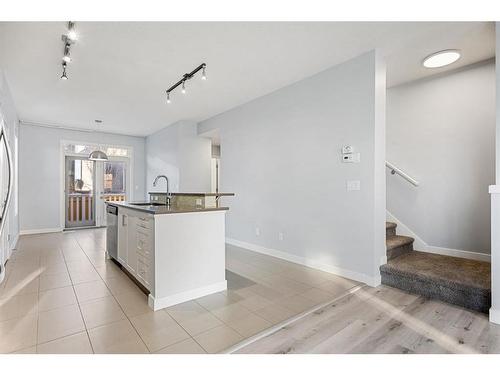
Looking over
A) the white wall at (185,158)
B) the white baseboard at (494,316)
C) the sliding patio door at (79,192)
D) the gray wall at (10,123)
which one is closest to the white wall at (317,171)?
the white baseboard at (494,316)

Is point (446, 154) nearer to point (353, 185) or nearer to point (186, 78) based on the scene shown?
point (353, 185)

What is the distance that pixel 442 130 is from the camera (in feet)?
11.6

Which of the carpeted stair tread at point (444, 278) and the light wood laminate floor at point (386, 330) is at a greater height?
the carpeted stair tread at point (444, 278)

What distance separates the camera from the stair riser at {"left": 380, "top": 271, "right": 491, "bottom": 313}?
7.55ft

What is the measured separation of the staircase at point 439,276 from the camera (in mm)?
2361

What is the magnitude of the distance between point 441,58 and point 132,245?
428 centimetres

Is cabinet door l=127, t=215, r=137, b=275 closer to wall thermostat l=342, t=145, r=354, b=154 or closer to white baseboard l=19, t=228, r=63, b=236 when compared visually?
wall thermostat l=342, t=145, r=354, b=154

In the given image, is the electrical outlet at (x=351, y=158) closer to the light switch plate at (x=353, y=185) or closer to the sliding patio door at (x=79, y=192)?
the light switch plate at (x=353, y=185)

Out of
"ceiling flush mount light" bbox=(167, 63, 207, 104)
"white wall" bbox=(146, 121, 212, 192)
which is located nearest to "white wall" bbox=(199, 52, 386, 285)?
"ceiling flush mount light" bbox=(167, 63, 207, 104)

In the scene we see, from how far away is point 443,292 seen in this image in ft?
8.30

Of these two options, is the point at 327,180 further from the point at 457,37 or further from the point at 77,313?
the point at 77,313

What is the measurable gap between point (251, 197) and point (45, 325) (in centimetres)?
→ 323
